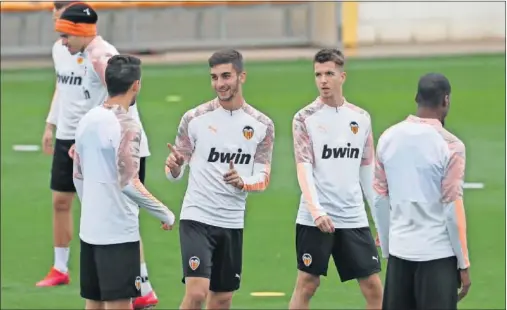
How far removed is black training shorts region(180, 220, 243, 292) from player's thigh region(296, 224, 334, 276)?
48cm

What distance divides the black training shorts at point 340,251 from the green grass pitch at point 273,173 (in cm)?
144

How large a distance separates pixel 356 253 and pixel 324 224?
0.57 m

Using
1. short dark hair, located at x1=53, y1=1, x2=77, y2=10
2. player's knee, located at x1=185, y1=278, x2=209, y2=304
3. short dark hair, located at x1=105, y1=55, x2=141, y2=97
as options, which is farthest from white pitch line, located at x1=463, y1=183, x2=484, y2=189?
short dark hair, located at x1=105, y1=55, x2=141, y2=97

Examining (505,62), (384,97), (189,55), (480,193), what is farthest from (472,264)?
(189,55)

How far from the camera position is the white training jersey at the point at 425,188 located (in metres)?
7.93

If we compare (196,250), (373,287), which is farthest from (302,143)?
(373,287)

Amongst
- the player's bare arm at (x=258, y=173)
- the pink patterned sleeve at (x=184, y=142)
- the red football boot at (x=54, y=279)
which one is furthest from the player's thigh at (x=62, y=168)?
the player's bare arm at (x=258, y=173)

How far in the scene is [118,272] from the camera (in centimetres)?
879

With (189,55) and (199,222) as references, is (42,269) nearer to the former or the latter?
(199,222)

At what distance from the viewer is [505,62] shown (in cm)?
2308

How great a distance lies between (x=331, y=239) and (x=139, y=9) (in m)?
16.9

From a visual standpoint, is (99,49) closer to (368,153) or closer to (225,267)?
(225,267)

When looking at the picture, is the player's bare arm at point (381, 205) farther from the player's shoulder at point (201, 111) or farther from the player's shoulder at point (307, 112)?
the player's shoulder at point (201, 111)

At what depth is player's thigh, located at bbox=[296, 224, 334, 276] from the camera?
9.33 metres
